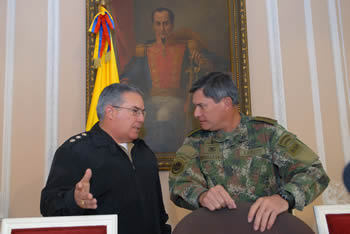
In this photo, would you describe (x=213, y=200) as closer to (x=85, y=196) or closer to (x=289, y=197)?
(x=289, y=197)

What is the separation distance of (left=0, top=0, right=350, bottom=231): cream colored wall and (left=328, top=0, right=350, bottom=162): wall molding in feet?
0.03

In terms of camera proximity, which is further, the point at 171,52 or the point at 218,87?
the point at 171,52

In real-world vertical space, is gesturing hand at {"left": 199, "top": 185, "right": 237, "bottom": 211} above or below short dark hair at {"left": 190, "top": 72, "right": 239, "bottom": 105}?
below

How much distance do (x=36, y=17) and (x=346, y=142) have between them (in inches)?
143

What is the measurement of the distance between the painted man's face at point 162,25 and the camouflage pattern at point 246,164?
6.31 feet

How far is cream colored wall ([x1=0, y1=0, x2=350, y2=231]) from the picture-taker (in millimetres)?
3582

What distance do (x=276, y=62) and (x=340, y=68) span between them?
2.21ft

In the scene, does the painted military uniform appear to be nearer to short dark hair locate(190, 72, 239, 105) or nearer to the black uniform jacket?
the black uniform jacket

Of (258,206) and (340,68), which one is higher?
(340,68)

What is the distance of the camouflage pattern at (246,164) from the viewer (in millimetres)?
1890

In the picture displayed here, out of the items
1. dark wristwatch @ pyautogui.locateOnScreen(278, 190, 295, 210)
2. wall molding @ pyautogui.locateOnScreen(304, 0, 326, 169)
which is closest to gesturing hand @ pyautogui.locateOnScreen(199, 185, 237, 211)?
dark wristwatch @ pyautogui.locateOnScreen(278, 190, 295, 210)

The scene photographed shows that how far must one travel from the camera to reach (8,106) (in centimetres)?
369

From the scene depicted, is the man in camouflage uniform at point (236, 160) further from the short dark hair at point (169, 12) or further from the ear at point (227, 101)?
the short dark hair at point (169, 12)

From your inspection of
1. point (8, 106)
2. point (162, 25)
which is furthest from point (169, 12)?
point (8, 106)
